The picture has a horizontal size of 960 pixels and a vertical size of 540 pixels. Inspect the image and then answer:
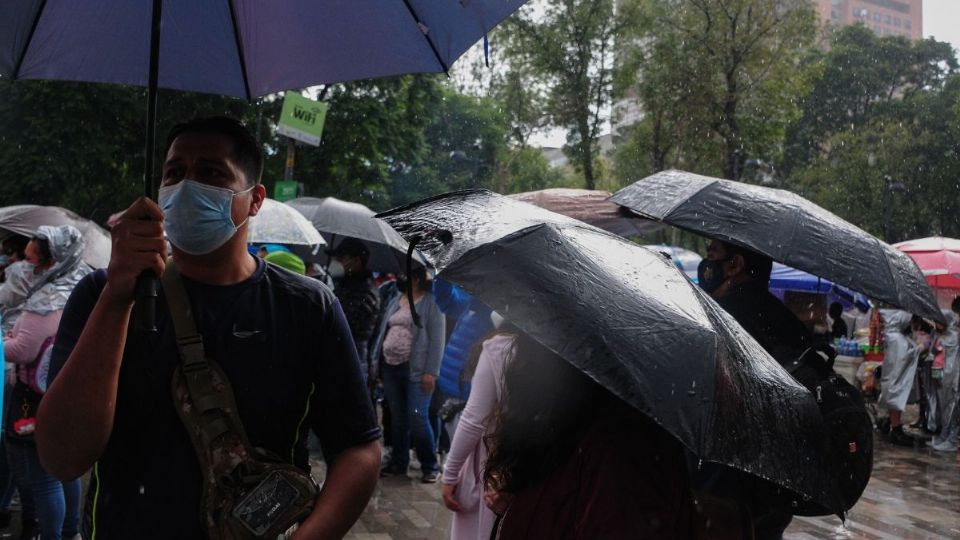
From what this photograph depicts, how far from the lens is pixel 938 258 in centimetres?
1181

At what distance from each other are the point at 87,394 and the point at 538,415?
44.3 inches

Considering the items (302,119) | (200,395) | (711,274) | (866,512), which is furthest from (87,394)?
(302,119)

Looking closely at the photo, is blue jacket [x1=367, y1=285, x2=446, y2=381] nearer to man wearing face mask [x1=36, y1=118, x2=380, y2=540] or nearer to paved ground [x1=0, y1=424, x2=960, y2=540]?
paved ground [x1=0, y1=424, x2=960, y2=540]

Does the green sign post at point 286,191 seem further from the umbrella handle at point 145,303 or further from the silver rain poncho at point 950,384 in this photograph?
the umbrella handle at point 145,303

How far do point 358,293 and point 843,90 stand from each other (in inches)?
1846

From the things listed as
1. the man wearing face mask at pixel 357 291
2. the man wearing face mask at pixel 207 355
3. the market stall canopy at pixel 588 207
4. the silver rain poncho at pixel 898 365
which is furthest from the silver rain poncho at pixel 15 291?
the silver rain poncho at pixel 898 365

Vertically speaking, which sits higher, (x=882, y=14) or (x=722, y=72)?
(x=882, y=14)

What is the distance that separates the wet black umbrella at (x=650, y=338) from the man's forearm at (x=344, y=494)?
566 millimetres

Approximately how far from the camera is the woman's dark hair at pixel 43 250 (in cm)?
542

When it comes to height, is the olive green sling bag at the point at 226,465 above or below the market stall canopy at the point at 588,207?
below

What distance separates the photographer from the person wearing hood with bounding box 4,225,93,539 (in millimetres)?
5047

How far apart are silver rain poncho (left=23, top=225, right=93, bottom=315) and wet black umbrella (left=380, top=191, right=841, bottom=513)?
3.85m

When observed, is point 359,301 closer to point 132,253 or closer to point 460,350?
point 460,350

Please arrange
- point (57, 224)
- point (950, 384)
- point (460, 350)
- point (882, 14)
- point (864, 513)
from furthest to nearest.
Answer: point (882, 14) → point (950, 384) → point (57, 224) → point (864, 513) → point (460, 350)
